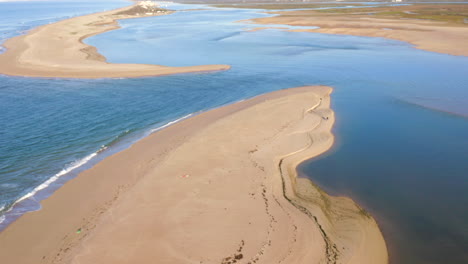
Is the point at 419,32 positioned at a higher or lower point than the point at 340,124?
higher

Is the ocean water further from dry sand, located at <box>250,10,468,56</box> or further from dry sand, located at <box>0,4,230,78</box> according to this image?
dry sand, located at <box>250,10,468,56</box>

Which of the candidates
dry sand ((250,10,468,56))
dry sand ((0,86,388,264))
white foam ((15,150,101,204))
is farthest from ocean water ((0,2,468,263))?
dry sand ((250,10,468,56))

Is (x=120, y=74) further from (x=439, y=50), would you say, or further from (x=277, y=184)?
(x=439, y=50)

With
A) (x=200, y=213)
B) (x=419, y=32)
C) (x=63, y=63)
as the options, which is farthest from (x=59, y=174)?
(x=419, y=32)

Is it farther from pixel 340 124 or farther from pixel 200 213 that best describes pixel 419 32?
pixel 200 213

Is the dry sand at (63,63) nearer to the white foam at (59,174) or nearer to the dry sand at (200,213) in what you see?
the white foam at (59,174)

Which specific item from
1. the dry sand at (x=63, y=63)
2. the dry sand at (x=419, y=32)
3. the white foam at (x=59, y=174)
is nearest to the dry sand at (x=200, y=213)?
the white foam at (x=59, y=174)

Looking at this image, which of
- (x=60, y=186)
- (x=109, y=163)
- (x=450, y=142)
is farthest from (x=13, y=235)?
(x=450, y=142)
